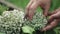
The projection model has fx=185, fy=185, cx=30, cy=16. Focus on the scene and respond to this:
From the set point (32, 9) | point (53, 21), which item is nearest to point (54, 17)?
point (53, 21)

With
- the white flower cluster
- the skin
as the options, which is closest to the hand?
the skin

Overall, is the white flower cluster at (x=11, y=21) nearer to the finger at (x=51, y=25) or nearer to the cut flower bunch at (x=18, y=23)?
the cut flower bunch at (x=18, y=23)

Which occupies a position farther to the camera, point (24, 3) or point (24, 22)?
point (24, 3)

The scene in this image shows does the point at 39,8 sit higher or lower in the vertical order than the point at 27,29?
higher

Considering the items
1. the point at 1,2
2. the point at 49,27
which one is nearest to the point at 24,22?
the point at 49,27

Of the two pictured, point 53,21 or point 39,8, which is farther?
point 39,8

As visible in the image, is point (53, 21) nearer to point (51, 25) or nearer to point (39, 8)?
point (51, 25)

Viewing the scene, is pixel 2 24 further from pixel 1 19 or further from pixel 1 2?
pixel 1 2

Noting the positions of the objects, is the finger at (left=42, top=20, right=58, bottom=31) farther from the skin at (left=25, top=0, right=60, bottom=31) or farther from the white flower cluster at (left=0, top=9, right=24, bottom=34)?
the white flower cluster at (left=0, top=9, right=24, bottom=34)
